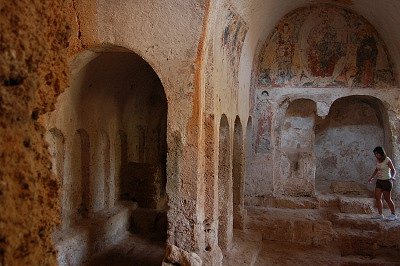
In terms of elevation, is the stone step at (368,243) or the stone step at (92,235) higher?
the stone step at (92,235)

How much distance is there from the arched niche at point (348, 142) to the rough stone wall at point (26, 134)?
34.2ft

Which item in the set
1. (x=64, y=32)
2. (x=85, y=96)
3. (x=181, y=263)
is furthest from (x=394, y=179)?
(x=64, y=32)

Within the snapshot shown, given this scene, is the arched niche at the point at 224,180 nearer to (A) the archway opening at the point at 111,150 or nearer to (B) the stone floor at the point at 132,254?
(B) the stone floor at the point at 132,254

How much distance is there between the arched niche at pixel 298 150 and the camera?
10.4 m

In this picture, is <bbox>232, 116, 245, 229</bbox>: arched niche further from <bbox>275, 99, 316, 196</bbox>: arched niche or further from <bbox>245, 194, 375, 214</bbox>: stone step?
<bbox>275, 99, 316, 196</bbox>: arched niche

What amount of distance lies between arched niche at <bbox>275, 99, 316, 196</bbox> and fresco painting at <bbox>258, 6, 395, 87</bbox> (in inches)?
35.0

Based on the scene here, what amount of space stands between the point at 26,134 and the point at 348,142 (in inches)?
463

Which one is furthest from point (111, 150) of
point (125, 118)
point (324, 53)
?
point (324, 53)

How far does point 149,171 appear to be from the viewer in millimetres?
8625

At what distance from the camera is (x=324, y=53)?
402 inches

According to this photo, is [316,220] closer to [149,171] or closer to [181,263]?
[149,171]

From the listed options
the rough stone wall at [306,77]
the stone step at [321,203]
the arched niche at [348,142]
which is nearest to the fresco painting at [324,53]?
the rough stone wall at [306,77]

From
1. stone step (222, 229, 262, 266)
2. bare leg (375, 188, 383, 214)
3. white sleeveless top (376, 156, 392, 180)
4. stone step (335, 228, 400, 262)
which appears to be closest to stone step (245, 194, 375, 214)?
bare leg (375, 188, 383, 214)

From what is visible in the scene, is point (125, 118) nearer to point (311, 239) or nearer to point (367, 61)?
point (311, 239)
